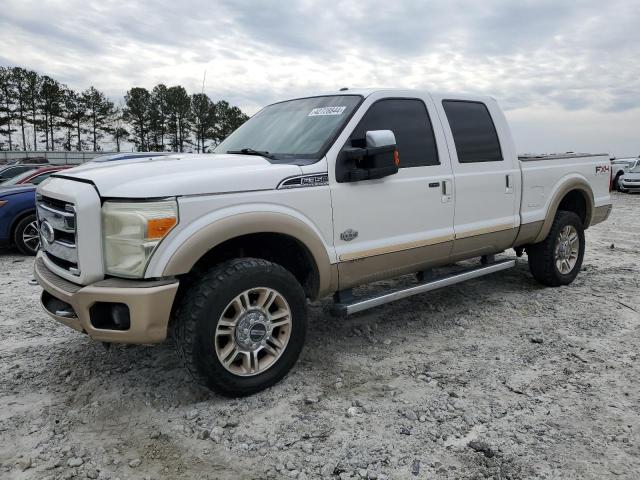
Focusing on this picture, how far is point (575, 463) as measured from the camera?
2557 mm

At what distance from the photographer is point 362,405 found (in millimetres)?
3143

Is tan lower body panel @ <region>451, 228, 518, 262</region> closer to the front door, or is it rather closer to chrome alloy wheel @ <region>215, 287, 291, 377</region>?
the front door

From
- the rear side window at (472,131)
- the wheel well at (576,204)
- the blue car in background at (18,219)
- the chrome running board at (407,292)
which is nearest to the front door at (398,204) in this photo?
the chrome running board at (407,292)

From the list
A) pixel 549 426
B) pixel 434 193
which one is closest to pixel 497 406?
pixel 549 426

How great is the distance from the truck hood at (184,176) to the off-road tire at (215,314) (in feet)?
1.62

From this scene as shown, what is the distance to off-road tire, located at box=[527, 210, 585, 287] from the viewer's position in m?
5.47

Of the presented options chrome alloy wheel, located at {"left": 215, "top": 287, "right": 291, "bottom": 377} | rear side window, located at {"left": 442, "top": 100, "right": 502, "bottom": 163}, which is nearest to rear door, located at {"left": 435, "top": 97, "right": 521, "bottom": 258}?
rear side window, located at {"left": 442, "top": 100, "right": 502, "bottom": 163}

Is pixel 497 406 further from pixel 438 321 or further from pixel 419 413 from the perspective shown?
pixel 438 321

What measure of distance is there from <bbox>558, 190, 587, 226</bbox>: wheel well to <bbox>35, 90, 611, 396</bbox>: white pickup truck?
1.20m

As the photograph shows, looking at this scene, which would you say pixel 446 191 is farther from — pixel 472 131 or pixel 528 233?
pixel 528 233

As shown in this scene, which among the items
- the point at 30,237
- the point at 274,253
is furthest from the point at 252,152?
the point at 30,237

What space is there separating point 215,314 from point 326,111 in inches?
72.1

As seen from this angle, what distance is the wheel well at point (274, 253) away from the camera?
336 centimetres

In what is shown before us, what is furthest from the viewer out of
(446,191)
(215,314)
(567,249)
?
(567,249)
